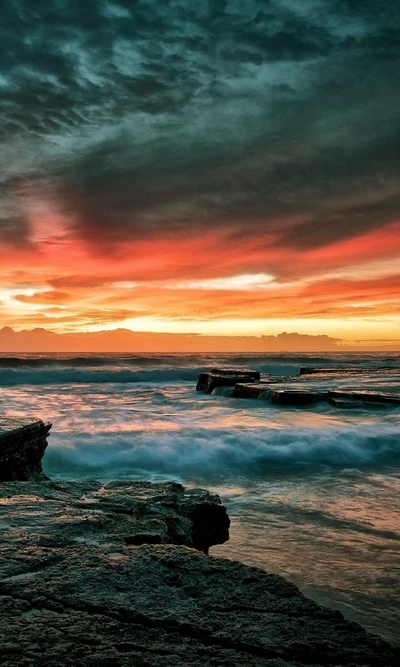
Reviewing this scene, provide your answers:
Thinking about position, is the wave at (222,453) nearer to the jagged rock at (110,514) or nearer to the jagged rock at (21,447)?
the jagged rock at (21,447)

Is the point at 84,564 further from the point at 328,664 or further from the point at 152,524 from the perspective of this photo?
the point at 328,664

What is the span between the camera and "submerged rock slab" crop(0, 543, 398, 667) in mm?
1688

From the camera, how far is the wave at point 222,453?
8391 mm

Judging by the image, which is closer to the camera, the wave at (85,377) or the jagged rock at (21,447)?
the jagged rock at (21,447)

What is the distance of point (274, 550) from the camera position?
174 inches

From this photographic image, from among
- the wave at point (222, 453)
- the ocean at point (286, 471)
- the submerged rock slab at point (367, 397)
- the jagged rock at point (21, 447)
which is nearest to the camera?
the ocean at point (286, 471)

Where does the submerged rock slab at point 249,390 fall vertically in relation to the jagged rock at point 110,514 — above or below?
below

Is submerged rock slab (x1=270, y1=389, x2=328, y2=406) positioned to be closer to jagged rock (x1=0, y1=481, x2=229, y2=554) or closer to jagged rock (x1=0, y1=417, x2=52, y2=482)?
jagged rock (x1=0, y1=417, x2=52, y2=482)

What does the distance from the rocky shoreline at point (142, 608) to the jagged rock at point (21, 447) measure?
1.48 meters

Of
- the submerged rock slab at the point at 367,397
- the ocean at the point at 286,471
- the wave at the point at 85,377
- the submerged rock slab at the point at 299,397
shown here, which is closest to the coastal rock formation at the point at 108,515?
the ocean at the point at 286,471

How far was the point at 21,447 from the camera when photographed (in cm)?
467

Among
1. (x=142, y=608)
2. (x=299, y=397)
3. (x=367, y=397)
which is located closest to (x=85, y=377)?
(x=299, y=397)

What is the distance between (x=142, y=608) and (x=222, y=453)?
7378 mm

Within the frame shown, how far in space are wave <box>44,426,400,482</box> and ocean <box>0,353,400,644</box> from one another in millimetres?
20
